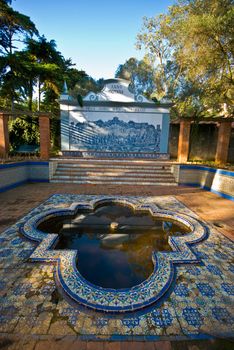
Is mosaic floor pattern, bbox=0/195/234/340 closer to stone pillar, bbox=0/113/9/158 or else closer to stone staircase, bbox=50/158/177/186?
stone staircase, bbox=50/158/177/186

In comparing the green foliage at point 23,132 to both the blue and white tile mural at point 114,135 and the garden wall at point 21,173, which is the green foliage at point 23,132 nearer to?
the blue and white tile mural at point 114,135

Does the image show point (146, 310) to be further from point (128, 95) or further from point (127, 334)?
point (128, 95)

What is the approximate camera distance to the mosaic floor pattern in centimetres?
194

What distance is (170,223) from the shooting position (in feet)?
16.2

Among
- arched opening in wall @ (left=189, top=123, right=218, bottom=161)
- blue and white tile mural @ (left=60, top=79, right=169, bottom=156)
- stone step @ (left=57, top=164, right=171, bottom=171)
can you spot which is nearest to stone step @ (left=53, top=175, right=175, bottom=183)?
stone step @ (left=57, top=164, right=171, bottom=171)

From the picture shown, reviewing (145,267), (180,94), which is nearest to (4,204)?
(145,267)

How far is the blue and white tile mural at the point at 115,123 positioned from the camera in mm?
12672

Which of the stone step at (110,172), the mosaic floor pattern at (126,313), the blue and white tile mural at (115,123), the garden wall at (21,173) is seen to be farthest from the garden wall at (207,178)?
the garden wall at (21,173)

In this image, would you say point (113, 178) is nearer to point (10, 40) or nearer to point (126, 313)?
point (126, 313)

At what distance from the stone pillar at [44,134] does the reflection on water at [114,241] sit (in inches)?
224

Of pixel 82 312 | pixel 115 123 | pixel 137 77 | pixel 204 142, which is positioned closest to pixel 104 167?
pixel 115 123

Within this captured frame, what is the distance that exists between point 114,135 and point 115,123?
851 millimetres

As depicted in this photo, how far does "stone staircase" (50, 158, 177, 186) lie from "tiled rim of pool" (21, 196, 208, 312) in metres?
3.85

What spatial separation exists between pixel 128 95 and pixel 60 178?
7.82 meters
